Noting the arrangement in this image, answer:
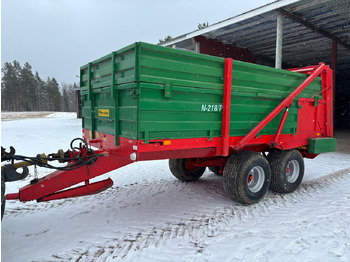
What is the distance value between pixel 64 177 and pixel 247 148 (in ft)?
9.15

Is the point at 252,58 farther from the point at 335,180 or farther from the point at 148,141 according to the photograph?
Answer: the point at 148,141

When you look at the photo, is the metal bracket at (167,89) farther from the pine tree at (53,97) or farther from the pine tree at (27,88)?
the pine tree at (53,97)

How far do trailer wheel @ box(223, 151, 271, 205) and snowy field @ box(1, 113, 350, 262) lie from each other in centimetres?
18

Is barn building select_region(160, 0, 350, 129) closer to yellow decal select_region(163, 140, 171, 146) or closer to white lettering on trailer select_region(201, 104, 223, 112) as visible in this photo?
white lettering on trailer select_region(201, 104, 223, 112)

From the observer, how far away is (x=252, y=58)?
13062 millimetres

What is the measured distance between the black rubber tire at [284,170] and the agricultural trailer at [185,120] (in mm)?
17

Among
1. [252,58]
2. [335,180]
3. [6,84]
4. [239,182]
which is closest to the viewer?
[239,182]

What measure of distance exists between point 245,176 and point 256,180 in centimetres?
45

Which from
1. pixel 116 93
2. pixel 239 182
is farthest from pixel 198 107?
pixel 239 182

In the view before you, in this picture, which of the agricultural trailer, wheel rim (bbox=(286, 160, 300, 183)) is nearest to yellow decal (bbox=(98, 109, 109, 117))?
the agricultural trailer

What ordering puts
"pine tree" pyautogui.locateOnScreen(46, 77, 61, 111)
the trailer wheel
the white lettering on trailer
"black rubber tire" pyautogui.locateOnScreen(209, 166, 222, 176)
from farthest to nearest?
"pine tree" pyautogui.locateOnScreen(46, 77, 61, 111), "black rubber tire" pyautogui.locateOnScreen(209, 166, 222, 176), the trailer wheel, the white lettering on trailer

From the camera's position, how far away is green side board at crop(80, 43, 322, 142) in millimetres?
2975

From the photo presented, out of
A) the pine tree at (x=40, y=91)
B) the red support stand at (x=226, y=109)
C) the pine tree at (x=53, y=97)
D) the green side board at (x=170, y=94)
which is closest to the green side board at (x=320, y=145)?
the green side board at (x=170, y=94)

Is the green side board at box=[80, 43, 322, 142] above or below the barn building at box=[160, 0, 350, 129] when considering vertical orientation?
below
